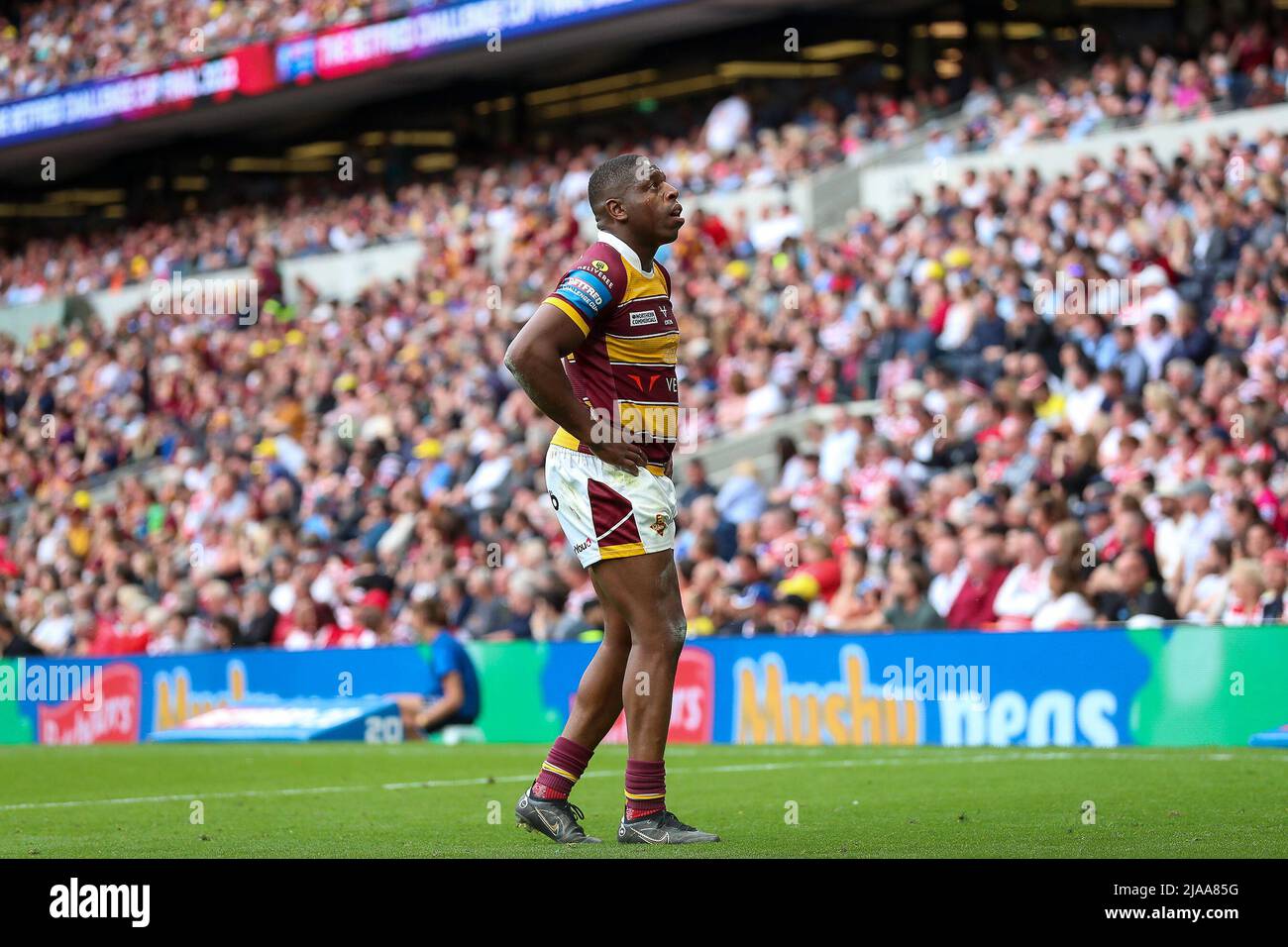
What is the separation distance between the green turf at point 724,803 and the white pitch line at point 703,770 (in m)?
0.02

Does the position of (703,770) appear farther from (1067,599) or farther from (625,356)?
(625,356)

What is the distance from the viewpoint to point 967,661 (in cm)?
1341

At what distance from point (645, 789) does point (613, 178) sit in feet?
7.01

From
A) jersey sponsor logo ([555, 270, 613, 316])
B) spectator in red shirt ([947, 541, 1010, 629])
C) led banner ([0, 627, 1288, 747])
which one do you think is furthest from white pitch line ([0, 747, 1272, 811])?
jersey sponsor logo ([555, 270, 613, 316])

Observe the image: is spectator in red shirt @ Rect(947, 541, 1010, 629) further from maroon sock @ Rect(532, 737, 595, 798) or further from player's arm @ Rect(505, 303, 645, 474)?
player's arm @ Rect(505, 303, 645, 474)

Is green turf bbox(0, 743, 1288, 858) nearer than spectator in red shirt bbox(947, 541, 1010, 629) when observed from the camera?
Yes

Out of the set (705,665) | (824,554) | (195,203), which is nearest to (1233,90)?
(824,554)

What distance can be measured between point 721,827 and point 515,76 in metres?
27.0

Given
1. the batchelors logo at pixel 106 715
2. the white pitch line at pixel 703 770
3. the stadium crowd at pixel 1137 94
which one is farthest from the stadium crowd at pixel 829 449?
the white pitch line at pixel 703 770

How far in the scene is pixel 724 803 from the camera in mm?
8734

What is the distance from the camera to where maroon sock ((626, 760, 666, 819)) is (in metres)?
6.83

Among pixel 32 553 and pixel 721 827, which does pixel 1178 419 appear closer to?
pixel 721 827

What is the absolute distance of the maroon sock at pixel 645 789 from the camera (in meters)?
6.83

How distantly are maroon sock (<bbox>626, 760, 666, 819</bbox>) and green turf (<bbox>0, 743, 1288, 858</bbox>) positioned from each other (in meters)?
0.18
